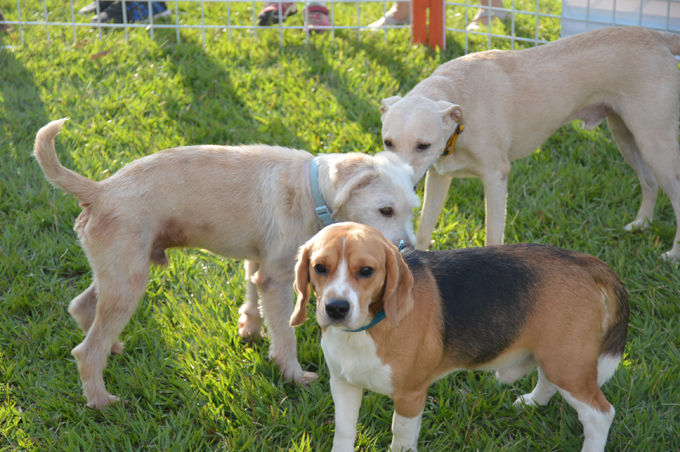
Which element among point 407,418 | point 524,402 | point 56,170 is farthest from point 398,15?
point 407,418

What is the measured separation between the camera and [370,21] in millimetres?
8359

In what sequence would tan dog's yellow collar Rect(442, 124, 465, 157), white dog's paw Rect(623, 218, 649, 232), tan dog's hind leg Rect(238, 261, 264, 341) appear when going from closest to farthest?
tan dog's hind leg Rect(238, 261, 264, 341) < tan dog's yellow collar Rect(442, 124, 465, 157) < white dog's paw Rect(623, 218, 649, 232)

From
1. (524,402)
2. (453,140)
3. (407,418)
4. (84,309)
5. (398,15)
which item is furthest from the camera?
(398,15)

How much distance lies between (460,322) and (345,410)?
664 millimetres

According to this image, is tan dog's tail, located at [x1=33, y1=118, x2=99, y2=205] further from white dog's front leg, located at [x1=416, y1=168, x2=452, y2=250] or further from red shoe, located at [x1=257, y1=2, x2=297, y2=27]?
red shoe, located at [x1=257, y1=2, x2=297, y2=27]

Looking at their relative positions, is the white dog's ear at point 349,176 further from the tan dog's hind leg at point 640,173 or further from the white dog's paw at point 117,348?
the tan dog's hind leg at point 640,173

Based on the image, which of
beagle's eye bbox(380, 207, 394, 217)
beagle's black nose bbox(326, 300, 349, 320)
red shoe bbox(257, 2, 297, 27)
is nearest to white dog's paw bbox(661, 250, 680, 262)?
beagle's eye bbox(380, 207, 394, 217)

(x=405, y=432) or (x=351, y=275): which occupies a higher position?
(x=351, y=275)

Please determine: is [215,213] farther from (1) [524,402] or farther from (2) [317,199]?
(1) [524,402]

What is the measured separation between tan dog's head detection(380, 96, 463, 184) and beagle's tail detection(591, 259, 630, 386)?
54.6 inches

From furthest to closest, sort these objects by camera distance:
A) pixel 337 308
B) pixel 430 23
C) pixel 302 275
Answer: pixel 430 23
pixel 302 275
pixel 337 308

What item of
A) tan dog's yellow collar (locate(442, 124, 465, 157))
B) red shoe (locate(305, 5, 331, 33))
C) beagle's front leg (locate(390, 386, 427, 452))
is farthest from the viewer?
red shoe (locate(305, 5, 331, 33))

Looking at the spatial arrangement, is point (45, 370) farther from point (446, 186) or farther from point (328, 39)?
point (328, 39)

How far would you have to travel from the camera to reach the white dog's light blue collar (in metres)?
3.45
